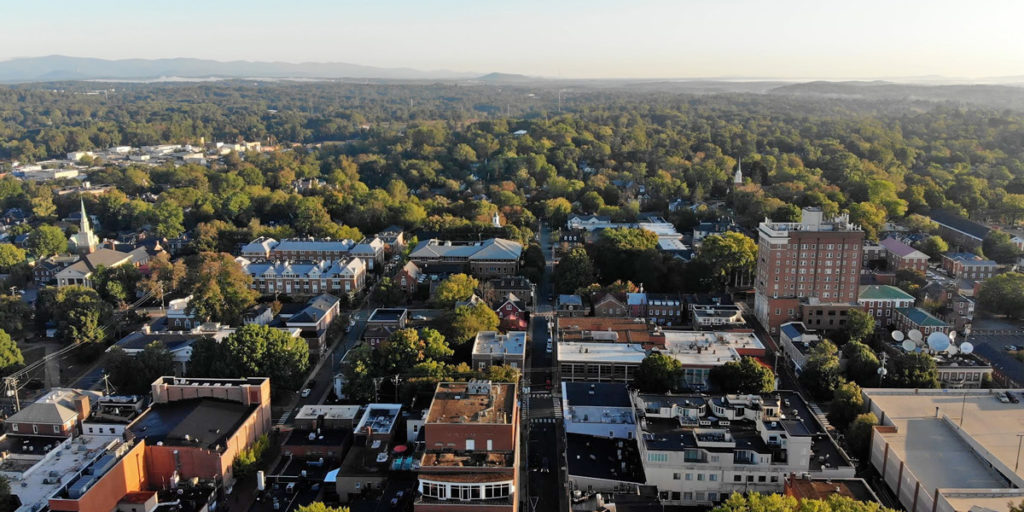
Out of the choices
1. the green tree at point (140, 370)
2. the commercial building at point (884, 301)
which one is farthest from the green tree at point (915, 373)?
the green tree at point (140, 370)

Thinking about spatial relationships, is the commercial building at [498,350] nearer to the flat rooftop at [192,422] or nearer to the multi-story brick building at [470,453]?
the multi-story brick building at [470,453]

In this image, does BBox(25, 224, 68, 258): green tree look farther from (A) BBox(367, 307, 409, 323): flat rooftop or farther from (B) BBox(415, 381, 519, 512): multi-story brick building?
(B) BBox(415, 381, 519, 512): multi-story brick building

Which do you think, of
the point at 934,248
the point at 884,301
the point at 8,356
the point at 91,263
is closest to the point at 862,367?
the point at 884,301

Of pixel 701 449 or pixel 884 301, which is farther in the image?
pixel 884 301

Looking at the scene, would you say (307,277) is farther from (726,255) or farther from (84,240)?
(726,255)

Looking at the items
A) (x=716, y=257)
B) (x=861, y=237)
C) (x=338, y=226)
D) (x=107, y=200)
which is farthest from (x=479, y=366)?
(x=107, y=200)

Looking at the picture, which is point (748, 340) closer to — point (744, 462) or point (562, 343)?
point (562, 343)
